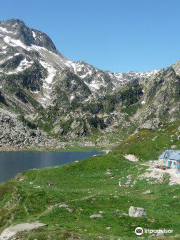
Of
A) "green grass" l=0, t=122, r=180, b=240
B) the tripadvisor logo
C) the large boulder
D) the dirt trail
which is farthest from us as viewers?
the large boulder

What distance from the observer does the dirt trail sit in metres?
33.5

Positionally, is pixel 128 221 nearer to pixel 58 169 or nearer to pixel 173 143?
pixel 58 169

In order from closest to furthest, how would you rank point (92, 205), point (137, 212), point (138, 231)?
point (138, 231) < point (137, 212) < point (92, 205)

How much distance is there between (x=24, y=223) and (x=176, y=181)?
3130 cm

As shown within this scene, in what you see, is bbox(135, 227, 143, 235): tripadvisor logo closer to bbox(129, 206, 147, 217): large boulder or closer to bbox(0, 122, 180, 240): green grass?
bbox(0, 122, 180, 240): green grass

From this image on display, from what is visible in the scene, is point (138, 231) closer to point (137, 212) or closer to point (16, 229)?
point (137, 212)

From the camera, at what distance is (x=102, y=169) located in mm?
77750

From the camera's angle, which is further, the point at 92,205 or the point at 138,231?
the point at 92,205

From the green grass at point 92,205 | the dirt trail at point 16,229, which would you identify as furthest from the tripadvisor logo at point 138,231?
the dirt trail at point 16,229

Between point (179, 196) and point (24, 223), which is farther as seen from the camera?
point (179, 196)

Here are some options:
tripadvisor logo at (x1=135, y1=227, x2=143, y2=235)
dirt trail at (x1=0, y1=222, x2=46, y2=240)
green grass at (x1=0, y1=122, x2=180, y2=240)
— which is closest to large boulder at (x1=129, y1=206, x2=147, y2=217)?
green grass at (x1=0, y1=122, x2=180, y2=240)

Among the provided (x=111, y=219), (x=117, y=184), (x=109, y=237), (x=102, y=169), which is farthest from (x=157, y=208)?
(x=102, y=169)

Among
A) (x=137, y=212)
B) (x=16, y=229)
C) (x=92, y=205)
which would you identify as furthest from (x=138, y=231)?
(x=16, y=229)

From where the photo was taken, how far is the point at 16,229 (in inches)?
1382
